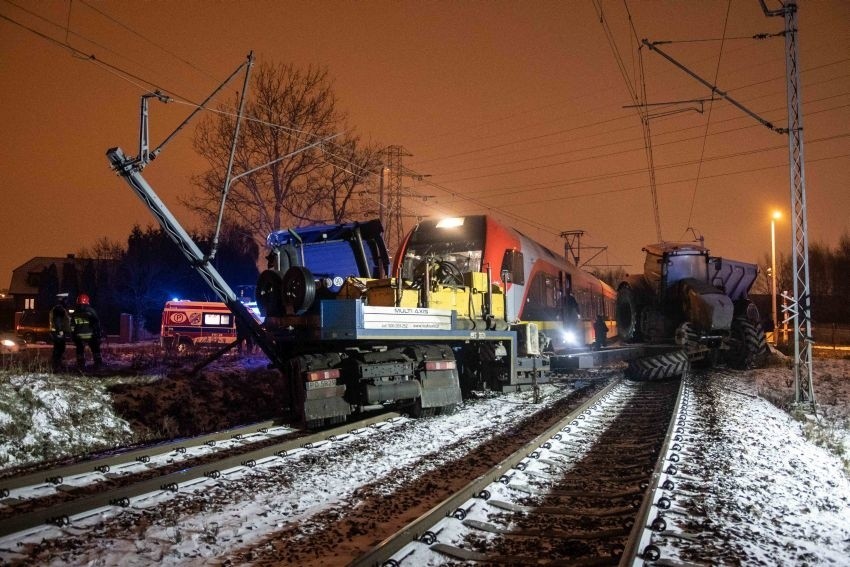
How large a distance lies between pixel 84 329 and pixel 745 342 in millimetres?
17713

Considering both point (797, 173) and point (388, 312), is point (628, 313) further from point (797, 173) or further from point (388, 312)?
point (388, 312)

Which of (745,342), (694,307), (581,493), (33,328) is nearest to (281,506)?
(581,493)

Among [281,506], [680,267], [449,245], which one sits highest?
[680,267]

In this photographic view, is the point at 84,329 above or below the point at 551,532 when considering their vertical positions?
above

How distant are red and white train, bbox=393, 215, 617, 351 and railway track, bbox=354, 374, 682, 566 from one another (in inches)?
171

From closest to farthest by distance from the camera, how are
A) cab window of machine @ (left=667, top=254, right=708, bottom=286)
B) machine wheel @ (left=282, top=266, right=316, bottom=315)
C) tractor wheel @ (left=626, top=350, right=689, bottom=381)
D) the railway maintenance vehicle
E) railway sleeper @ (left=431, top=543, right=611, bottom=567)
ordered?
railway sleeper @ (left=431, top=543, right=611, bottom=567) < the railway maintenance vehicle < machine wheel @ (left=282, top=266, right=316, bottom=315) < tractor wheel @ (left=626, top=350, right=689, bottom=381) < cab window of machine @ (left=667, top=254, right=708, bottom=286)

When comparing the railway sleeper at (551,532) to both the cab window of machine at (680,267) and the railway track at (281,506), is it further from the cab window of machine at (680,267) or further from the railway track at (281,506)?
the cab window of machine at (680,267)

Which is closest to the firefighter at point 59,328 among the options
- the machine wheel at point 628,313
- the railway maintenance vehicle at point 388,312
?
the railway maintenance vehicle at point 388,312

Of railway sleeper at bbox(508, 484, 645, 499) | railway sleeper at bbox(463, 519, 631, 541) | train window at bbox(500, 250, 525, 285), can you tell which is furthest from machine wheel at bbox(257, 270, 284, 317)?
railway sleeper at bbox(463, 519, 631, 541)

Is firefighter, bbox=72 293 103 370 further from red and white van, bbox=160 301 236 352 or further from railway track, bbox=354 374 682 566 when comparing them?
red and white van, bbox=160 301 236 352

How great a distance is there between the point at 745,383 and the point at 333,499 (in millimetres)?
13915

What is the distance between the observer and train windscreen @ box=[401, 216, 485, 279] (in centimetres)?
1244

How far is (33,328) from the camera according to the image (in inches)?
1487

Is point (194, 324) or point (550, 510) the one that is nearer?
point (550, 510)
